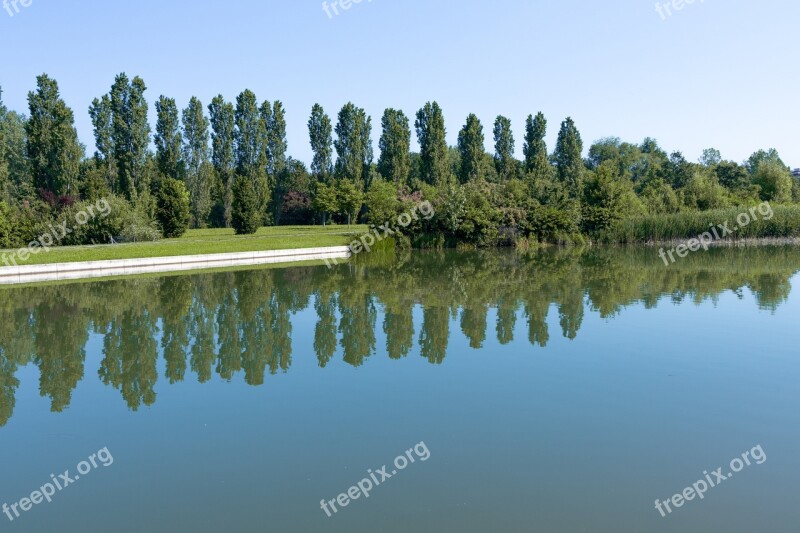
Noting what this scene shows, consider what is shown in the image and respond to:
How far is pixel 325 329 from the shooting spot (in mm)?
12391

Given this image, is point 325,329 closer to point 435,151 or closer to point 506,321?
point 506,321

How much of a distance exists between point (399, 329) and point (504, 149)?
44.5 meters

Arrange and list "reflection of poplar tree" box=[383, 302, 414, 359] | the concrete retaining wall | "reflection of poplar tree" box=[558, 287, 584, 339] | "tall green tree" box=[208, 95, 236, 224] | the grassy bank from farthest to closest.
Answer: "tall green tree" box=[208, 95, 236, 224], the grassy bank, the concrete retaining wall, "reflection of poplar tree" box=[558, 287, 584, 339], "reflection of poplar tree" box=[383, 302, 414, 359]

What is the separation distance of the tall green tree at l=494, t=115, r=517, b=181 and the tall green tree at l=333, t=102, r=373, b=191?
36.6ft

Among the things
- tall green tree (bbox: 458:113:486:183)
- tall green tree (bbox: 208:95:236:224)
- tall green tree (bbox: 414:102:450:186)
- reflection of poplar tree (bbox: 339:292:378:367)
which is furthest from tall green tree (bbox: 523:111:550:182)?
reflection of poplar tree (bbox: 339:292:378:367)

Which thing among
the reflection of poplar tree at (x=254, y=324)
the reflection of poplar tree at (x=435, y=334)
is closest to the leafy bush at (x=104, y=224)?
the reflection of poplar tree at (x=254, y=324)

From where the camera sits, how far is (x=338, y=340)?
37.4ft

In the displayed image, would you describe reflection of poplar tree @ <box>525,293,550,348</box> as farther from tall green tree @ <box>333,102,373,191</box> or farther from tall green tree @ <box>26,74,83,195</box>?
tall green tree @ <box>333,102,373,191</box>

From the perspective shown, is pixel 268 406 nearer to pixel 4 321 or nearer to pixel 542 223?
pixel 4 321

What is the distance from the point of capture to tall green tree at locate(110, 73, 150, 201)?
38438 millimetres

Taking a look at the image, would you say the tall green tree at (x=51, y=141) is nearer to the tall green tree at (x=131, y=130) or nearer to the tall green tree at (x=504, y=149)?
the tall green tree at (x=131, y=130)

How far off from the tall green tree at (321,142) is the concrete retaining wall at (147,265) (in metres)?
21.7

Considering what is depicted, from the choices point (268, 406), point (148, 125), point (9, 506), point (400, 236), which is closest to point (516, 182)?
point (400, 236)

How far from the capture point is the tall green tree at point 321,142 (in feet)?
172
